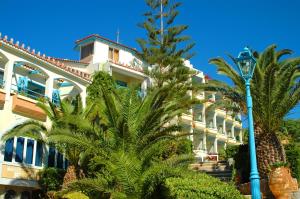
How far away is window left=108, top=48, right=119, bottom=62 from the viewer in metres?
35.4

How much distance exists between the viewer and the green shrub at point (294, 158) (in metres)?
18.4

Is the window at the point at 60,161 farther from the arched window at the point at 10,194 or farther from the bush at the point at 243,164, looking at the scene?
the bush at the point at 243,164

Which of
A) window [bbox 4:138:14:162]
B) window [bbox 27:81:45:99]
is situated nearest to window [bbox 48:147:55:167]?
window [bbox 4:138:14:162]

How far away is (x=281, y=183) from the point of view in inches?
594

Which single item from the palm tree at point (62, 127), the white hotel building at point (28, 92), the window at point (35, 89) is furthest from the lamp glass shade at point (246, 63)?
the window at point (35, 89)

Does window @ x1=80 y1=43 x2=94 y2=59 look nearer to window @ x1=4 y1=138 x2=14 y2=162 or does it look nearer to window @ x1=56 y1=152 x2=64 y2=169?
window @ x1=56 y1=152 x2=64 y2=169

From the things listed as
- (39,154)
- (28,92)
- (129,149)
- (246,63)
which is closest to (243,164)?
(129,149)

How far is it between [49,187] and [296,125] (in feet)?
108

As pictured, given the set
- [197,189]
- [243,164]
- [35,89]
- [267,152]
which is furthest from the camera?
[35,89]

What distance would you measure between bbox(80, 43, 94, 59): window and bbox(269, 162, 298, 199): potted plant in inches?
888

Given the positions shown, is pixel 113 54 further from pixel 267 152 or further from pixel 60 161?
pixel 267 152

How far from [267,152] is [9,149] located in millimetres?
12936

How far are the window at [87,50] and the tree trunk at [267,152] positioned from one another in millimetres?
20219

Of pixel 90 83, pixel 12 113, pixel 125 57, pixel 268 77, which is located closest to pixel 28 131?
pixel 12 113
